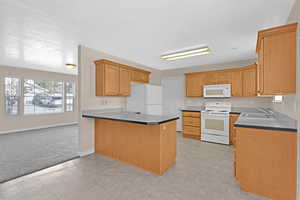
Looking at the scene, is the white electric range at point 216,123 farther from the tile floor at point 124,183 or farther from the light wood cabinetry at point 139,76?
the light wood cabinetry at point 139,76

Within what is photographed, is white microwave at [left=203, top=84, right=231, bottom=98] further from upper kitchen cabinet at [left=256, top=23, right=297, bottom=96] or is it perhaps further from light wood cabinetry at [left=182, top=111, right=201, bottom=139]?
upper kitchen cabinet at [left=256, top=23, right=297, bottom=96]

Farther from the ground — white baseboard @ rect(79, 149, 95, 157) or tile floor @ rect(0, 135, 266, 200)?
white baseboard @ rect(79, 149, 95, 157)

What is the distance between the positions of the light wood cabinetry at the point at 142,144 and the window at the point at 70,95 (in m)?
4.71

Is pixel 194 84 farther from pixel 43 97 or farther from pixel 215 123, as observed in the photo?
pixel 43 97

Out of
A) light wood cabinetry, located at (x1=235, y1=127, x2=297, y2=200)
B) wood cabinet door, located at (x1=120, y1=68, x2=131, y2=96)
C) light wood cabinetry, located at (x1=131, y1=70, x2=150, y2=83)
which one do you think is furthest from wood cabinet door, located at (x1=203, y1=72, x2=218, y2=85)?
light wood cabinetry, located at (x1=235, y1=127, x2=297, y2=200)

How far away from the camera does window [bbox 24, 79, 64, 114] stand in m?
5.60

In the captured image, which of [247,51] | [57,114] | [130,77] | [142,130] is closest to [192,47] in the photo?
[247,51]

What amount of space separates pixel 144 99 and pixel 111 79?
97 cm

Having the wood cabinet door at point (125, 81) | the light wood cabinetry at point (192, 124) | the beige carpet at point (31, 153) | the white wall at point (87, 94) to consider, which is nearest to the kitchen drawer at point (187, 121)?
the light wood cabinetry at point (192, 124)

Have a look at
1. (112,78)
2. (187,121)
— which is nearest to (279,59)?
(112,78)

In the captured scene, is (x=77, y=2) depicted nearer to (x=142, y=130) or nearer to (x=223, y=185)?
(x=142, y=130)

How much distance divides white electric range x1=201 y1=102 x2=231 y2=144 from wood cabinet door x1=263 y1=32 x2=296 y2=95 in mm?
2339

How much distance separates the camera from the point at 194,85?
15.8ft

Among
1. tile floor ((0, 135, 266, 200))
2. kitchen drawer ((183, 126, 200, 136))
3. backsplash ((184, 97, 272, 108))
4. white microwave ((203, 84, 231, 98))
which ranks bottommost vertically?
tile floor ((0, 135, 266, 200))
